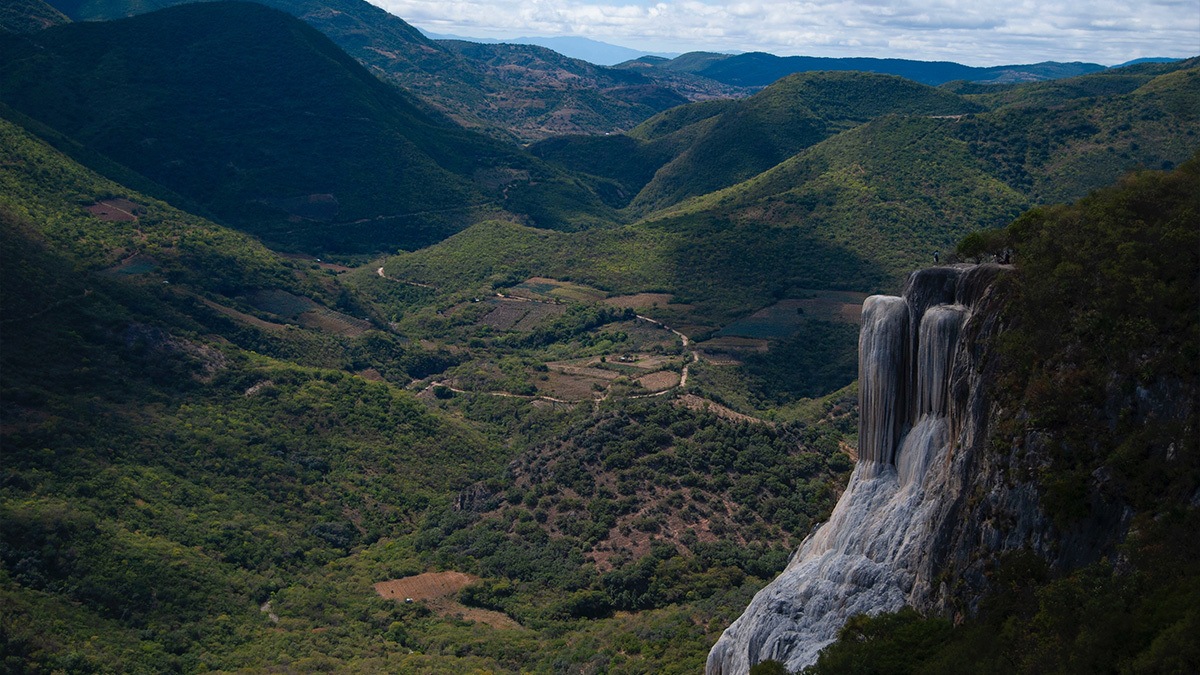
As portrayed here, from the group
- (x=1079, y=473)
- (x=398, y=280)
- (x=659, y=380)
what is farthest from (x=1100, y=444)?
(x=398, y=280)

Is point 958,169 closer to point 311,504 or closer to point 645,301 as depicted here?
point 645,301

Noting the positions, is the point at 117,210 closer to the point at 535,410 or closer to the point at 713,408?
the point at 535,410

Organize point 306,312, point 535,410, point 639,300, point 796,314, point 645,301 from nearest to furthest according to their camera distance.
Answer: point 535,410
point 796,314
point 306,312
point 645,301
point 639,300

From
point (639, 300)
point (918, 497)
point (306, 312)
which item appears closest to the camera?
point (918, 497)

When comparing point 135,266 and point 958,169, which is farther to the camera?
point 958,169

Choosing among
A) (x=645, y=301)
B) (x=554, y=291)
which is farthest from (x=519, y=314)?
(x=645, y=301)

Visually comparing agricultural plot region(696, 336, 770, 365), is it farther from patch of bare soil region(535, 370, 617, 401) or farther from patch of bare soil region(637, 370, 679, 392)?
patch of bare soil region(535, 370, 617, 401)

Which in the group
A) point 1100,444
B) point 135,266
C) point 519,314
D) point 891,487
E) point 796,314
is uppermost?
point 1100,444

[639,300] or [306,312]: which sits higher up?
[639,300]

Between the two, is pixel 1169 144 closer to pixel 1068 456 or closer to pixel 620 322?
pixel 620 322
